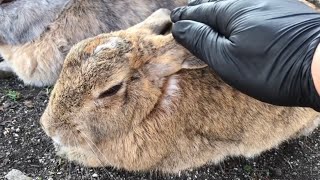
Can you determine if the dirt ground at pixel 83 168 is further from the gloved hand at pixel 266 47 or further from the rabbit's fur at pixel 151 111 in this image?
the gloved hand at pixel 266 47

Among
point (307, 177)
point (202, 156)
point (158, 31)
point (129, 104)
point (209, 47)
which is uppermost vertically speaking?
point (209, 47)

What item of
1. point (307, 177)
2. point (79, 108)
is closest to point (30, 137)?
point (79, 108)

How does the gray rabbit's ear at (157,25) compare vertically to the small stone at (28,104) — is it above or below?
above

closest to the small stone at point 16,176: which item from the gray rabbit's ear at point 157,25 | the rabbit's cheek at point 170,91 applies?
the rabbit's cheek at point 170,91

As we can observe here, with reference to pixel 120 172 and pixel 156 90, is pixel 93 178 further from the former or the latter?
pixel 156 90

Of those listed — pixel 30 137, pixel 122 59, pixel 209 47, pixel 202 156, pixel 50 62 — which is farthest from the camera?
pixel 50 62

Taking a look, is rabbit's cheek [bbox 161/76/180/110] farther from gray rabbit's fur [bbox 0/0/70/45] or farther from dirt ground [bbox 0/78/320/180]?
gray rabbit's fur [bbox 0/0/70/45]
